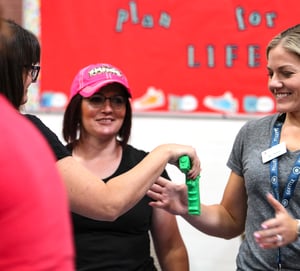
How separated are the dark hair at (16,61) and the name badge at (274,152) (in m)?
0.74

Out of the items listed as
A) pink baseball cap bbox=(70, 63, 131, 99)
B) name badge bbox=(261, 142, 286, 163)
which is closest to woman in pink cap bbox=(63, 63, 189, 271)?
pink baseball cap bbox=(70, 63, 131, 99)

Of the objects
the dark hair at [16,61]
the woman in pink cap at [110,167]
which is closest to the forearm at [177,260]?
the woman in pink cap at [110,167]

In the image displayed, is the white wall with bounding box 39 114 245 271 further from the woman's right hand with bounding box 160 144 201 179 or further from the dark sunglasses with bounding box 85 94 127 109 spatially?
the woman's right hand with bounding box 160 144 201 179

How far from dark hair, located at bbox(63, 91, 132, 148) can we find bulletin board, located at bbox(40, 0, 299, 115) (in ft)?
1.14

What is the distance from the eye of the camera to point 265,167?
1.76m

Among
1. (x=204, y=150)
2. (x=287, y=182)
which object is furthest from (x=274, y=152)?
(x=204, y=150)

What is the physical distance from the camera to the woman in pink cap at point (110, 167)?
6.64ft

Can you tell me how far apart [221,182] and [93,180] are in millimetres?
1216

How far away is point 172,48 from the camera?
8.29 ft

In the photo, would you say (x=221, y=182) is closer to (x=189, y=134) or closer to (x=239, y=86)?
(x=189, y=134)

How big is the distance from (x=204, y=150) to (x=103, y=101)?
0.59m

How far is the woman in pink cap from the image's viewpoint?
6.64 ft

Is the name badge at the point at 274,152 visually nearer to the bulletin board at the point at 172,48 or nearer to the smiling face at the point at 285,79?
the smiling face at the point at 285,79

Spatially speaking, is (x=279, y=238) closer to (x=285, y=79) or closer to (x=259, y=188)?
(x=259, y=188)
